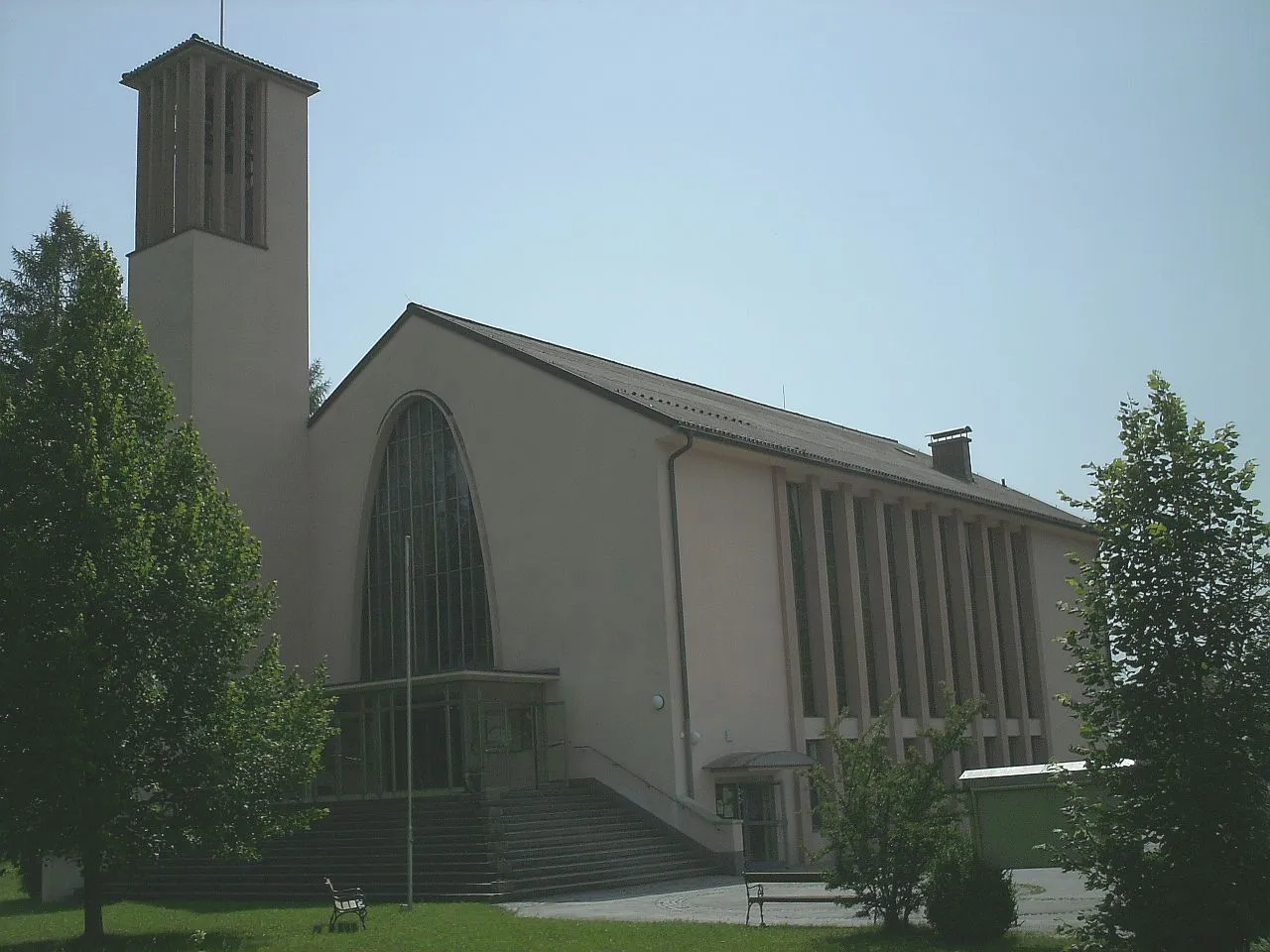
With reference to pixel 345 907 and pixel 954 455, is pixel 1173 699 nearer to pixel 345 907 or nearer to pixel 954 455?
pixel 345 907

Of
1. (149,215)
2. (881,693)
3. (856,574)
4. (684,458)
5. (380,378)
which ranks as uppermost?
(149,215)

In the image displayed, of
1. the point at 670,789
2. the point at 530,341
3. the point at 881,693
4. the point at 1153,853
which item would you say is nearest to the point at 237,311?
the point at 530,341

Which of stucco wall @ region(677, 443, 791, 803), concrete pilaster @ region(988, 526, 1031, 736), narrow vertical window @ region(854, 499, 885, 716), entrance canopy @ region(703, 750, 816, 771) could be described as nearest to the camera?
entrance canopy @ region(703, 750, 816, 771)

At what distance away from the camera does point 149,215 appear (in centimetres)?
3406

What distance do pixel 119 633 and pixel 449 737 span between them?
1099cm

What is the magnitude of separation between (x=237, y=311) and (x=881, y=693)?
18958 millimetres

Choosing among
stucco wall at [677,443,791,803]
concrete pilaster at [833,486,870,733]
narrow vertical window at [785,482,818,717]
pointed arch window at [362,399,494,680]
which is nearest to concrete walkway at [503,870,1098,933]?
stucco wall at [677,443,791,803]

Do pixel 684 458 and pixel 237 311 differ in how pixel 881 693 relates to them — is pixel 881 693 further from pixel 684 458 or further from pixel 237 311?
pixel 237 311

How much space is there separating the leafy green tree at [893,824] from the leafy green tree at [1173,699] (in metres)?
2.90

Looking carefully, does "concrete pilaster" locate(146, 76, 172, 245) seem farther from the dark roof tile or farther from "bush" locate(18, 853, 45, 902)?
"bush" locate(18, 853, 45, 902)

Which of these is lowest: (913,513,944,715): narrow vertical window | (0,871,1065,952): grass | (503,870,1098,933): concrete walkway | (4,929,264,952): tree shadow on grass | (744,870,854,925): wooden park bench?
(503,870,1098,933): concrete walkway

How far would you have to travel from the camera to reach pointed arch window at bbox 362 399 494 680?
1236 inches

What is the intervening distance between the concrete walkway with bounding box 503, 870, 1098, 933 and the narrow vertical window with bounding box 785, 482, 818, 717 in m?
8.16

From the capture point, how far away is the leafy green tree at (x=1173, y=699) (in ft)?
37.4
